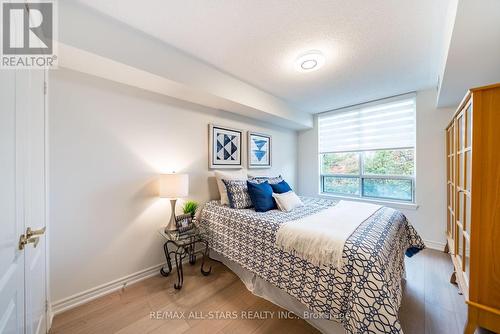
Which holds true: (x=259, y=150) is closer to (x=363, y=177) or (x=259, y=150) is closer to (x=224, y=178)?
(x=224, y=178)

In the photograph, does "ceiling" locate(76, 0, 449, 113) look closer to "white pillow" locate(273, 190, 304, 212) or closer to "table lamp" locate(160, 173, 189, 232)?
"table lamp" locate(160, 173, 189, 232)

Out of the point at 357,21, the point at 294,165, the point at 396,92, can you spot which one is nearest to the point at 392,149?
the point at 396,92

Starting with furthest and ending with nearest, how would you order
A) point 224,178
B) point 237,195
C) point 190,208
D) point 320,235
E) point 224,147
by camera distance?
point 224,147 → point 224,178 → point 237,195 → point 190,208 → point 320,235

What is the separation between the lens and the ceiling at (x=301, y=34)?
1429 mm

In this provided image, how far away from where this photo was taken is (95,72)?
1.76 metres

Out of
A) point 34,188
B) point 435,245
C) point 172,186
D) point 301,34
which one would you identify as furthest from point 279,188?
point 435,245

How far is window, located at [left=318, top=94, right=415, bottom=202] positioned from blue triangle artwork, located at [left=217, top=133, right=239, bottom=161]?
209 cm

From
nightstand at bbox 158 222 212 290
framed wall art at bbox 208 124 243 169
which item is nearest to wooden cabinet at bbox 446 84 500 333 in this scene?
nightstand at bbox 158 222 212 290

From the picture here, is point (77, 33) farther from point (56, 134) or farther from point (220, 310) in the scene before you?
point (220, 310)

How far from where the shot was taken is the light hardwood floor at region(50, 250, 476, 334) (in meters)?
1.45

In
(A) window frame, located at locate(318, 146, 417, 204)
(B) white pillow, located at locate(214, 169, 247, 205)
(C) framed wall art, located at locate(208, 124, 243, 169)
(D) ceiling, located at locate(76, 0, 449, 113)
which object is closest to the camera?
(D) ceiling, located at locate(76, 0, 449, 113)

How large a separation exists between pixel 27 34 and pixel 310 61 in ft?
7.34

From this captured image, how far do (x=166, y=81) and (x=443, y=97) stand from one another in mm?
3436

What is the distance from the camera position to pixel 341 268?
124cm
